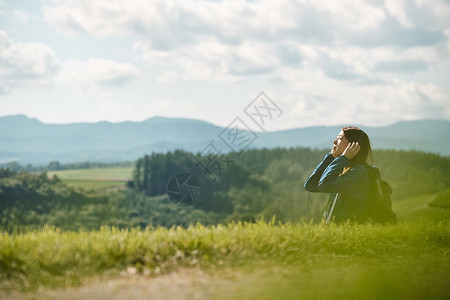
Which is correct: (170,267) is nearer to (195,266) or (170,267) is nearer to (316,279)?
(195,266)

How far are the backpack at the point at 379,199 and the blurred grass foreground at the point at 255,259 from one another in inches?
8.4

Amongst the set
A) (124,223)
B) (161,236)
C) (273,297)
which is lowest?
(124,223)

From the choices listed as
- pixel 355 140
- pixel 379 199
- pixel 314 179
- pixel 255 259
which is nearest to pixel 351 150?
pixel 355 140

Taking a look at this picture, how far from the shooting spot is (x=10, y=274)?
6270 millimetres

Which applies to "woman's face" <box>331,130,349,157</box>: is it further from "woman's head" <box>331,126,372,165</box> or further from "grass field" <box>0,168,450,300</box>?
"grass field" <box>0,168,450,300</box>

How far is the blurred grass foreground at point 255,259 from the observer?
624 centimetres

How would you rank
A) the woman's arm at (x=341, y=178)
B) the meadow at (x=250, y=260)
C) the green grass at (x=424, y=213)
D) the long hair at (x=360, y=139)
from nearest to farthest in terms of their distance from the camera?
the meadow at (x=250, y=260) → the woman's arm at (x=341, y=178) → the long hair at (x=360, y=139) → the green grass at (x=424, y=213)

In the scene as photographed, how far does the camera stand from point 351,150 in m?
7.64

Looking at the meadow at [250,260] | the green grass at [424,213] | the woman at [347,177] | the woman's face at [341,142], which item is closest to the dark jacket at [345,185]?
the woman at [347,177]

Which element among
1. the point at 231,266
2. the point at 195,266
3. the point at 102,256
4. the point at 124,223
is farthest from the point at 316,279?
the point at 124,223

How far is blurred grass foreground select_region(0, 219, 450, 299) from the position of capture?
6.24m

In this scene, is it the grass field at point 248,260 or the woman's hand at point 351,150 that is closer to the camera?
the grass field at point 248,260

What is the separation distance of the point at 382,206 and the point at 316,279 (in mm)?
2017

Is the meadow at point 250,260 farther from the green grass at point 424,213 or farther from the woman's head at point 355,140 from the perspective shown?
the green grass at point 424,213
